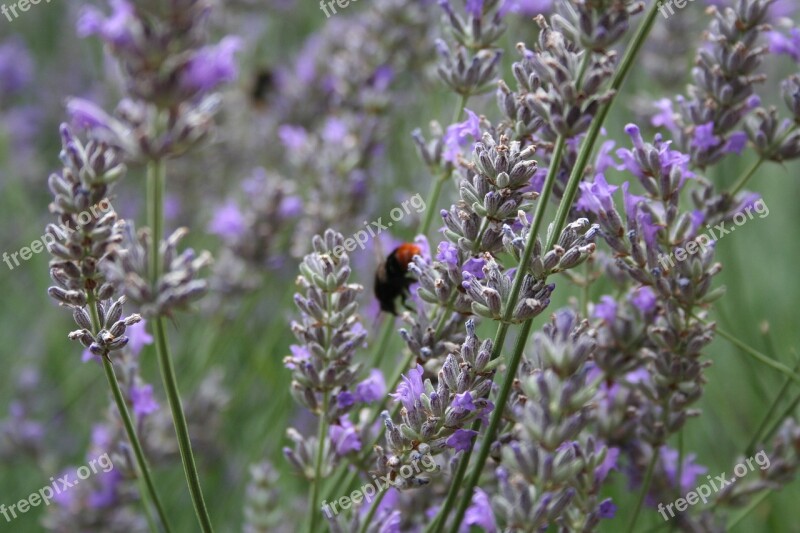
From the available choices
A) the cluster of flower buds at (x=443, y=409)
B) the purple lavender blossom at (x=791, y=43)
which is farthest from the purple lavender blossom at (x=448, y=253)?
the purple lavender blossom at (x=791, y=43)

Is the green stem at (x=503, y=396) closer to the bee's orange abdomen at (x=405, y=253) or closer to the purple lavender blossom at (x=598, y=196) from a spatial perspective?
the purple lavender blossom at (x=598, y=196)

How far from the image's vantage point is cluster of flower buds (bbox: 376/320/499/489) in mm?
1168

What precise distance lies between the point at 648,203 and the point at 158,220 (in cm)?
80

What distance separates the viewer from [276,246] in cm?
249

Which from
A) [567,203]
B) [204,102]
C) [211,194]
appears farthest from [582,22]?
[211,194]

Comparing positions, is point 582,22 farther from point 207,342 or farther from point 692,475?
point 207,342

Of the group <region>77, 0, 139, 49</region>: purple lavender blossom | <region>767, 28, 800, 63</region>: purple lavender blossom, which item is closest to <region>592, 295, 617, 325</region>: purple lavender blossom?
<region>767, 28, 800, 63</region>: purple lavender blossom

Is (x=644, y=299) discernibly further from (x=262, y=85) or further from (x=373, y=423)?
(x=262, y=85)

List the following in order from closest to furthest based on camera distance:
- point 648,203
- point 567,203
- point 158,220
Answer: point 567,203 → point 158,220 → point 648,203

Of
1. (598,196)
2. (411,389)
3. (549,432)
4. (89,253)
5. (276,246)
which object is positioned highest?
(276,246)

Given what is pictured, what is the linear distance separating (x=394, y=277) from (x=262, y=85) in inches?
72.6

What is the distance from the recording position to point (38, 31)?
16.0 feet

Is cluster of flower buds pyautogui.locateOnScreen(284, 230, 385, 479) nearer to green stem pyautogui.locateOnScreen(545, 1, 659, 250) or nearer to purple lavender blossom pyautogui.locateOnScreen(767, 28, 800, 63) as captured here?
green stem pyautogui.locateOnScreen(545, 1, 659, 250)

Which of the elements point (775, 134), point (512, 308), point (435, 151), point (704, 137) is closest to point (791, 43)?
point (775, 134)
